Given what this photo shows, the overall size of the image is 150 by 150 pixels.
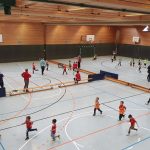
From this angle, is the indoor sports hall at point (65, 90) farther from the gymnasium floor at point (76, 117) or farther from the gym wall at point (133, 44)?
the gym wall at point (133, 44)

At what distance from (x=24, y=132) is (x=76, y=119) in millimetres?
3034

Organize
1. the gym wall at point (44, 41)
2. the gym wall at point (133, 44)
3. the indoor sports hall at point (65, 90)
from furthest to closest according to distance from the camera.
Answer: the gym wall at point (133, 44), the gym wall at point (44, 41), the indoor sports hall at point (65, 90)

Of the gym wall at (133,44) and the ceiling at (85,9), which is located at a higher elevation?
the ceiling at (85,9)

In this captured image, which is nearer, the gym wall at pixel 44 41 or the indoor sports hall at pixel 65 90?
the indoor sports hall at pixel 65 90

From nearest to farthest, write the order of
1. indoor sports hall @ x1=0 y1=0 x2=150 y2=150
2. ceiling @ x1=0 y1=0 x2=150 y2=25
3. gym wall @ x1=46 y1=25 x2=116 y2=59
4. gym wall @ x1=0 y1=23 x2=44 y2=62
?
ceiling @ x1=0 y1=0 x2=150 y2=25 → indoor sports hall @ x1=0 y1=0 x2=150 y2=150 → gym wall @ x1=0 y1=23 x2=44 y2=62 → gym wall @ x1=46 y1=25 x2=116 y2=59

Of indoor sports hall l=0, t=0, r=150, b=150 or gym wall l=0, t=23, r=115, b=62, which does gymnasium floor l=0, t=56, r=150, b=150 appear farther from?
gym wall l=0, t=23, r=115, b=62

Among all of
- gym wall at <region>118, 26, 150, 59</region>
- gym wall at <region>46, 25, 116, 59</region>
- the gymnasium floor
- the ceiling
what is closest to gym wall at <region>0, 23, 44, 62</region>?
gym wall at <region>46, 25, 116, 59</region>

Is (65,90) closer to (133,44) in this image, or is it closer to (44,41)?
(44,41)

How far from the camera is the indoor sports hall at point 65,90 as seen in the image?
965 cm

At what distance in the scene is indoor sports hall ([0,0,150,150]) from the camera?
380 inches

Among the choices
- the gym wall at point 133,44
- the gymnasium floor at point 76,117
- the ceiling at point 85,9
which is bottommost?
the gymnasium floor at point 76,117

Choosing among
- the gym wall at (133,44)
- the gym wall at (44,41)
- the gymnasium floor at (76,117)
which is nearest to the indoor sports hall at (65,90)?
the gymnasium floor at (76,117)

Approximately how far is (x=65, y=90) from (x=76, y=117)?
5.37m

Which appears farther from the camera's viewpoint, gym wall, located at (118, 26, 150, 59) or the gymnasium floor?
gym wall, located at (118, 26, 150, 59)
